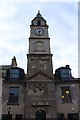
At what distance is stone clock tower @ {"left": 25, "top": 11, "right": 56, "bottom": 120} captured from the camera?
87.4 ft

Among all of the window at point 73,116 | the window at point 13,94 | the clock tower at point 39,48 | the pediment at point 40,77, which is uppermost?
the clock tower at point 39,48

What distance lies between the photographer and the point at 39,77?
2916cm

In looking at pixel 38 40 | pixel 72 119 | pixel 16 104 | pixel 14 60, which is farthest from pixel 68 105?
pixel 14 60

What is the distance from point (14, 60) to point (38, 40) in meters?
8.20

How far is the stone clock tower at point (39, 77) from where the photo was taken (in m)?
26.6

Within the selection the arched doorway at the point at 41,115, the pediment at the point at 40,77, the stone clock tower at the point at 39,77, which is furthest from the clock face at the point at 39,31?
the arched doorway at the point at 41,115

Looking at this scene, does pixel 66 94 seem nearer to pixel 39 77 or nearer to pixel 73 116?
pixel 73 116

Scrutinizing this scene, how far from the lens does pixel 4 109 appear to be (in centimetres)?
2723

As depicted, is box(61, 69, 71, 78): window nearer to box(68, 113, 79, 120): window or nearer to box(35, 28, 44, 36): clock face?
box(68, 113, 79, 120): window

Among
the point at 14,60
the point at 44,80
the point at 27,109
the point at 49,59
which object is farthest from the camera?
the point at 14,60

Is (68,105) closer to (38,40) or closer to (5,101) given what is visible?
(5,101)

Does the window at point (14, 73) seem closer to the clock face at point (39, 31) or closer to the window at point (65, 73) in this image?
the window at point (65, 73)

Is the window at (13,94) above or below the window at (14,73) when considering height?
below

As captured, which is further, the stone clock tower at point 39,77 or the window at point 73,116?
the window at point 73,116
